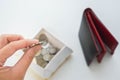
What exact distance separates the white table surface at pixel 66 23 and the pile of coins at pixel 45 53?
0.05m

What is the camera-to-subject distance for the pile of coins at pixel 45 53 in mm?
833

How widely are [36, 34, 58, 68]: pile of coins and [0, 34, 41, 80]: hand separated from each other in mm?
107

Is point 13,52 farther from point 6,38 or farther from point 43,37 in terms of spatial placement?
point 43,37

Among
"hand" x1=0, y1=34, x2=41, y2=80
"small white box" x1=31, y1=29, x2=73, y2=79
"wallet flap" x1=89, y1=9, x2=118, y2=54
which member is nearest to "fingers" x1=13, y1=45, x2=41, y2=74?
"hand" x1=0, y1=34, x2=41, y2=80

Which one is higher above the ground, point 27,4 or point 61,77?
point 27,4

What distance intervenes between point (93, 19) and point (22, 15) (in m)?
0.30

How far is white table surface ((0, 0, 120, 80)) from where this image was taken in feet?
2.74

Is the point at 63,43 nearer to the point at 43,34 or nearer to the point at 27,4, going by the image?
the point at 43,34

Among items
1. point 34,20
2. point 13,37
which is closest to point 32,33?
point 34,20

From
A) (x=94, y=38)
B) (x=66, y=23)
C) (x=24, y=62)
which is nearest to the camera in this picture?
(x=24, y=62)

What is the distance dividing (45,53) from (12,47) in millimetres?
171

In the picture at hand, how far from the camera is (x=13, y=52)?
0.70 metres

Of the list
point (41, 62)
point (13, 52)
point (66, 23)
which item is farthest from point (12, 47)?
point (66, 23)

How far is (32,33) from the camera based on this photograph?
0.94m
